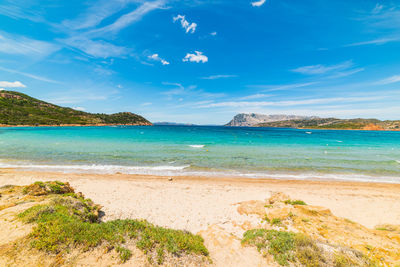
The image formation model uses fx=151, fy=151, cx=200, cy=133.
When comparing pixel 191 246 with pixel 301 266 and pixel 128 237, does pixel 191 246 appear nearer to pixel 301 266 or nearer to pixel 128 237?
pixel 128 237

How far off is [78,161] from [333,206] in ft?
97.7

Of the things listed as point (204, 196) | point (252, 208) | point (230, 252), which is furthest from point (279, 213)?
point (204, 196)

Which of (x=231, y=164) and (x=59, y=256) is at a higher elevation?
(x=59, y=256)

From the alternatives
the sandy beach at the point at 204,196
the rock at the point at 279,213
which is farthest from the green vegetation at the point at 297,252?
the sandy beach at the point at 204,196

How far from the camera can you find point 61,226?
4863 mm

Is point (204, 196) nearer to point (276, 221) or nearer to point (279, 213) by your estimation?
point (279, 213)

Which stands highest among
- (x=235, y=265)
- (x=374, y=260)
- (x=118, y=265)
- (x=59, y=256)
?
(x=59, y=256)

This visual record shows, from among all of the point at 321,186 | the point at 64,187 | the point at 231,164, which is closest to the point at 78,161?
the point at 64,187

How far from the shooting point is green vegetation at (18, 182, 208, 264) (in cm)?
445

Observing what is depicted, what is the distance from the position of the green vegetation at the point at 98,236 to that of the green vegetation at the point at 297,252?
2392 mm

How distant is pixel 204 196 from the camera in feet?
40.9

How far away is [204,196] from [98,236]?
8.54 m

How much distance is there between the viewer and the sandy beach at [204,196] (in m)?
9.40

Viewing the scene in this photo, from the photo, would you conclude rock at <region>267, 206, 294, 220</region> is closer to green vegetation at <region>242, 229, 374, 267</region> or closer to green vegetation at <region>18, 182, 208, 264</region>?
green vegetation at <region>242, 229, 374, 267</region>
